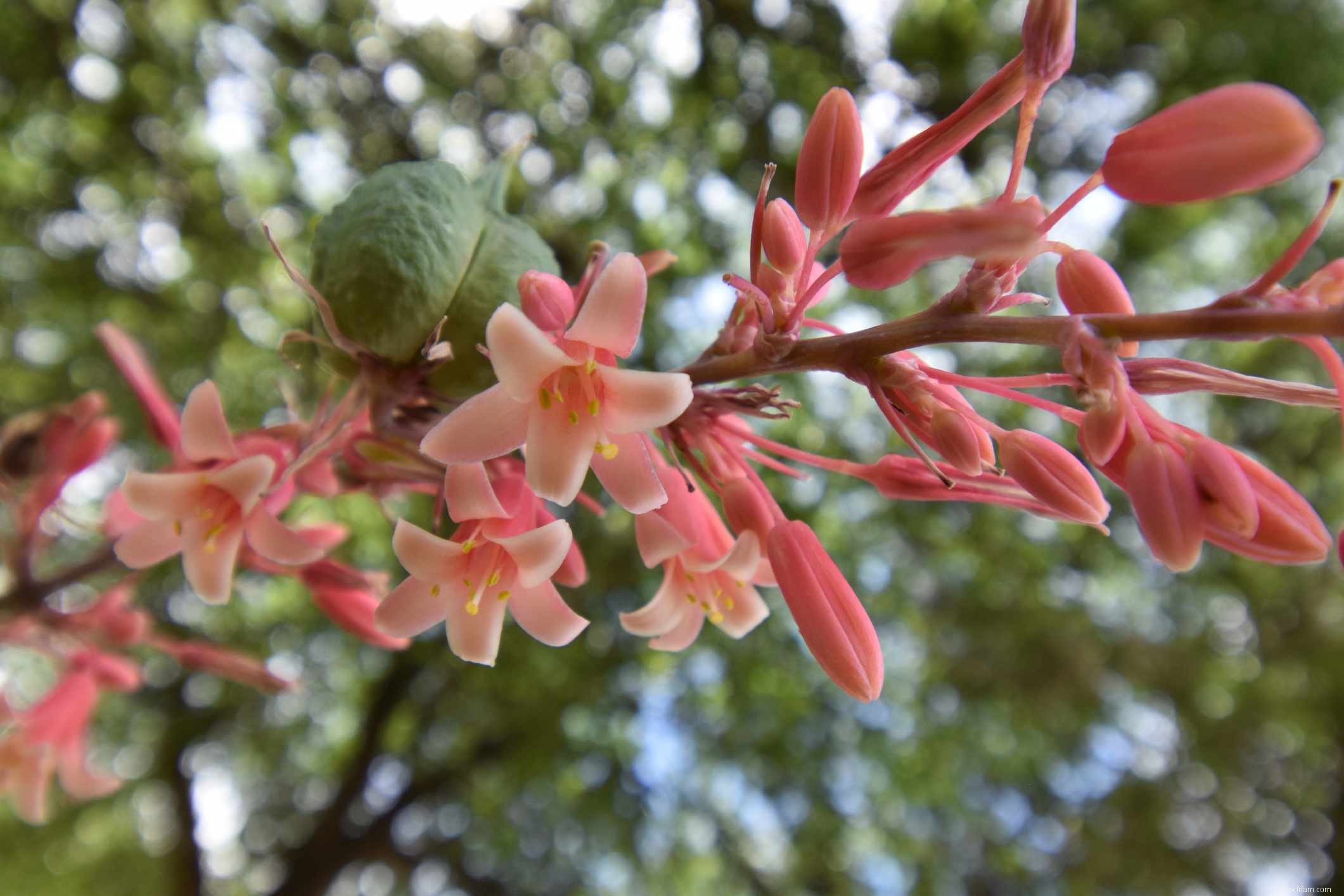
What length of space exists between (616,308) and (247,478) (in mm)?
680

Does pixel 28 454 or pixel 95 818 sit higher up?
pixel 28 454

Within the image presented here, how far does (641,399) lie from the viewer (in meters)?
1.04

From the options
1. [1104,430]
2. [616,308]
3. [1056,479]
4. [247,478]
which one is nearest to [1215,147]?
[1104,430]

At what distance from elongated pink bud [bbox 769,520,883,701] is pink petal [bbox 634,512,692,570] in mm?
146

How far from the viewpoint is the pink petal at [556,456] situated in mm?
1081

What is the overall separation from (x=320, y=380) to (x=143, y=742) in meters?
5.68

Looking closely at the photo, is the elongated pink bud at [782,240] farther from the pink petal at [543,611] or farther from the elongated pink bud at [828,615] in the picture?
the pink petal at [543,611]

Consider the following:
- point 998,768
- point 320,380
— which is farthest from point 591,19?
point 998,768

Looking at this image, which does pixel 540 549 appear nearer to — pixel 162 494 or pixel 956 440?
pixel 956 440

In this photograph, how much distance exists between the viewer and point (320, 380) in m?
4.86

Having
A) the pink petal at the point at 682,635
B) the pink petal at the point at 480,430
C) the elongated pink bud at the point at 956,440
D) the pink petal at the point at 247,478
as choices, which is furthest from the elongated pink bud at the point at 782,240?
the pink petal at the point at 247,478

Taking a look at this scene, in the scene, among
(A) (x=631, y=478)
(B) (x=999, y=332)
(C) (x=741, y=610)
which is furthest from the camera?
(C) (x=741, y=610)

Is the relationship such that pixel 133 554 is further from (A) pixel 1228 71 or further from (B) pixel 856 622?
(A) pixel 1228 71

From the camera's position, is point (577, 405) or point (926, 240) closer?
point (926, 240)
